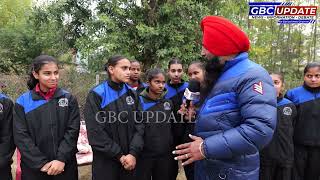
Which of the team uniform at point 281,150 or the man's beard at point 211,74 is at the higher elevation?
the man's beard at point 211,74

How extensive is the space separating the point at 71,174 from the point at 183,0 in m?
5.54

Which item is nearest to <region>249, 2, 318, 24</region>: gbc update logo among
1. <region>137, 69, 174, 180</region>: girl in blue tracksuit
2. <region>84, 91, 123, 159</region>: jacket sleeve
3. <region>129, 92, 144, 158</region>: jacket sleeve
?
<region>137, 69, 174, 180</region>: girl in blue tracksuit

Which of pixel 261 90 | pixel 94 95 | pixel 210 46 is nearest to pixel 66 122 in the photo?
pixel 94 95

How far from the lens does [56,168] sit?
10.3ft

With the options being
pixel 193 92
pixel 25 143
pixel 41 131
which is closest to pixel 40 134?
Result: pixel 41 131

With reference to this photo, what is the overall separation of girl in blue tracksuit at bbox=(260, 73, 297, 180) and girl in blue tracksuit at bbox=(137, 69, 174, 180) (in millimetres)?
1094

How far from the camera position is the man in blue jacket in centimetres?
184

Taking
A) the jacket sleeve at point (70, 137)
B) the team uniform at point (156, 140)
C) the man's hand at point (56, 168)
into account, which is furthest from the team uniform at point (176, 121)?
the man's hand at point (56, 168)

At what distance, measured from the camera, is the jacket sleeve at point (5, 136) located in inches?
128

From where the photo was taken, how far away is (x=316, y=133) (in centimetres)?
393

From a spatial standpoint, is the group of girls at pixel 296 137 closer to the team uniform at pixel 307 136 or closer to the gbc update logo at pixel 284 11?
the team uniform at pixel 307 136

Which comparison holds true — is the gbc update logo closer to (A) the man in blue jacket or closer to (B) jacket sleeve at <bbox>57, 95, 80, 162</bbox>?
(B) jacket sleeve at <bbox>57, 95, 80, 162</bbox>

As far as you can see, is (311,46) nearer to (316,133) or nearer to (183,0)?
(183,0)

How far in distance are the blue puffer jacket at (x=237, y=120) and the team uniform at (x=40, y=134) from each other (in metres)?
1.63
